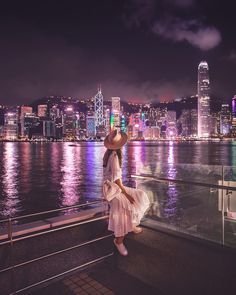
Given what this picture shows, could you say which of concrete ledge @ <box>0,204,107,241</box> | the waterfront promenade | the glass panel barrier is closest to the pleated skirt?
the waterfront promenade

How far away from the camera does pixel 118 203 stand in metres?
4.46

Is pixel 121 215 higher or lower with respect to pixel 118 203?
lower

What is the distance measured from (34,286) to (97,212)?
2661mm

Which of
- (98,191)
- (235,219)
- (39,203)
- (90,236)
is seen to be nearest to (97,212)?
(90,236)

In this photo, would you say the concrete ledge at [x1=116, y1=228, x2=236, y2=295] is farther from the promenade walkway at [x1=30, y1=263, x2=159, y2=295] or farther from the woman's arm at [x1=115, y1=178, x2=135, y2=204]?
the woman's arm at [x1=115, y1=178, x2=135, y2=204]

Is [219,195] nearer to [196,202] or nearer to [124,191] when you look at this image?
[196,202]

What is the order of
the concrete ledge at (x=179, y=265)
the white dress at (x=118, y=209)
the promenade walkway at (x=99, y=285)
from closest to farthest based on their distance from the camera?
the promenade walkway at (x=99, y=285), the concrete ledge at (x=179, y=265), the white dress at (x=118, y=209)

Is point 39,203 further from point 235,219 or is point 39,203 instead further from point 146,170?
point 235,219

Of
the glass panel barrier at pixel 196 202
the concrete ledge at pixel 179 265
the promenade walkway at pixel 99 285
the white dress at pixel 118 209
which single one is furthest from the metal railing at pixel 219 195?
the promenade walkway at pixel 99 285

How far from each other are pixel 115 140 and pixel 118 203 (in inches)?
36.6

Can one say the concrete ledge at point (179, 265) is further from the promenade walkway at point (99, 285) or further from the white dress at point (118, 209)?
the white dress at point (118, 209)

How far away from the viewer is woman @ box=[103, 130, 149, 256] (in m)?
4.46

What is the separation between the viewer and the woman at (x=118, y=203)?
4461 millimetres

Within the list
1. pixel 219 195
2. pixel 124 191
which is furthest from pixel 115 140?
pixel 219 195
